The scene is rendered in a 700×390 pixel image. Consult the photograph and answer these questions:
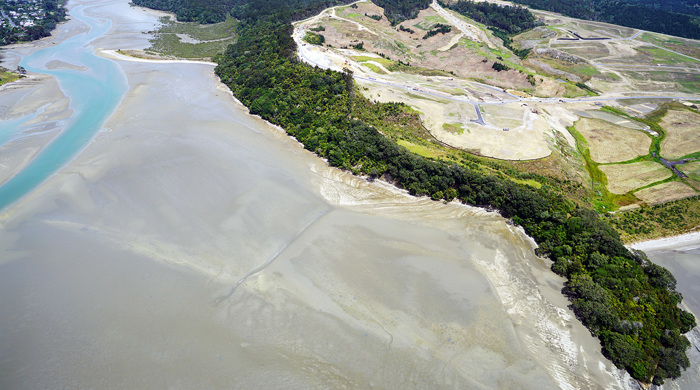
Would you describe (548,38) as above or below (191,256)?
above

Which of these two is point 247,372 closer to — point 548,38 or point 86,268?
point 86,268

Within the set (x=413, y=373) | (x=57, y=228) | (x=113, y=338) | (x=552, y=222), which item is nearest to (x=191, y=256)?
(x=113, y=338)

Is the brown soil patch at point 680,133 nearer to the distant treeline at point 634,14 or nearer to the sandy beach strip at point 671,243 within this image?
the sandy beach strip at point 671,243

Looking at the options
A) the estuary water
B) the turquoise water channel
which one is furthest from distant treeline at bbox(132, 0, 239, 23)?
the estuary water

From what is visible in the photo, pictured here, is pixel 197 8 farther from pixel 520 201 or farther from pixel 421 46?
pixel 520 201

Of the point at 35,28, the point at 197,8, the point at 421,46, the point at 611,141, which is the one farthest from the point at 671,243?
the point at 35,28

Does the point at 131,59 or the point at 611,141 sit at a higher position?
the point at 131,59

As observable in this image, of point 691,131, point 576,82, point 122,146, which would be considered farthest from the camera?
point 576,82

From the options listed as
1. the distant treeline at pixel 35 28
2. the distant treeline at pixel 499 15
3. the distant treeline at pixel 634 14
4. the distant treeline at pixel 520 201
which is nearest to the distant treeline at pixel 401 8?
the distant treeline at pixel 499 15
